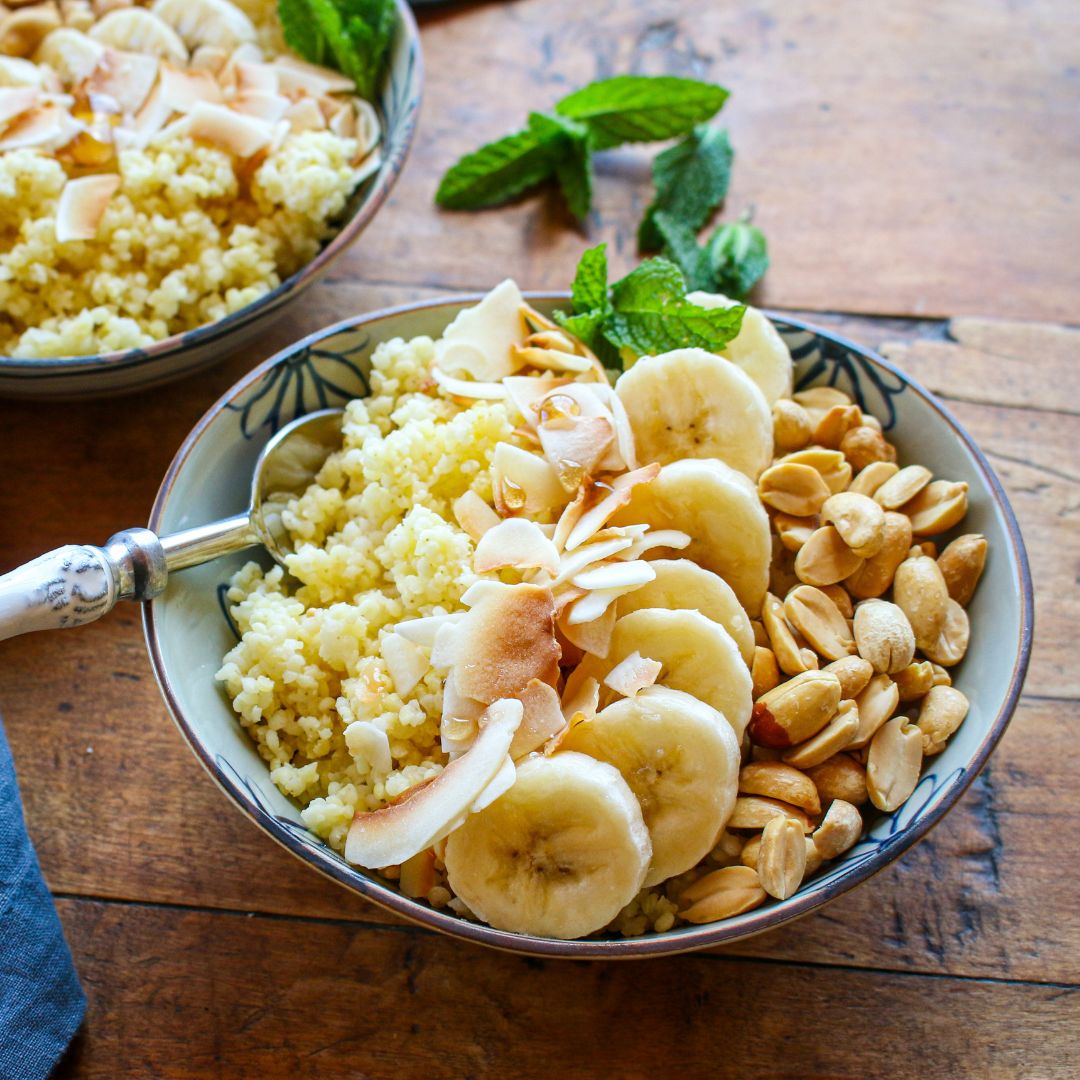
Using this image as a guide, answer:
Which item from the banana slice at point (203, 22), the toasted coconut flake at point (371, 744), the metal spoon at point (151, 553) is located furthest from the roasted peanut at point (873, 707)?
the banana slice at point (203, 22)

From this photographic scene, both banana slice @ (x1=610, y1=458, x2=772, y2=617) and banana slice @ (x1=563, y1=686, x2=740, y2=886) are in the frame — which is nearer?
banana slice @ (x1=563, y1=686, x2=740, y2=886)

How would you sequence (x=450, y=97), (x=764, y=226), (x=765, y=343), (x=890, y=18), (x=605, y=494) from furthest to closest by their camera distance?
(x=890, y=18)
(x=450, y=97)
(x=764, y=226)
(x=765, y=343)
(x=605, y=494)

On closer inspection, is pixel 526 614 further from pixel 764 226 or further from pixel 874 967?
pixel 764 226

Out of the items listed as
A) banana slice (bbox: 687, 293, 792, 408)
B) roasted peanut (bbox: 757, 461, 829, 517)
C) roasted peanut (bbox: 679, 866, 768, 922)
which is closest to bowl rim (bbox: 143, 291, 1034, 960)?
roasted peanut (bbox: 679, 866, 768, 922)

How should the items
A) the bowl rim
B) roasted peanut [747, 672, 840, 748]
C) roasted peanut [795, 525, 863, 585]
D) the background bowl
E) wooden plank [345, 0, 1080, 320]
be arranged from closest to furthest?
1. the bowl rim
2. roasted peanut [747, 672, 840, 748]
3. roasted peanut [795, 525, 863, 585]
4. the background bowl
5. wooden plank [345, 0, 1080, 320]

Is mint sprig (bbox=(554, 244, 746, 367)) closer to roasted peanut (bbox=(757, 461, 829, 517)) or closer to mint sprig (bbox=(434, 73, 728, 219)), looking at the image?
roasted peanut (bbox=(757, 461, 829, 517))

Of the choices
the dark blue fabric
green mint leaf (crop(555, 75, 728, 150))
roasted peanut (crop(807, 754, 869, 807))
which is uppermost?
green mint leaf (crop(555, 75, 728, 150))

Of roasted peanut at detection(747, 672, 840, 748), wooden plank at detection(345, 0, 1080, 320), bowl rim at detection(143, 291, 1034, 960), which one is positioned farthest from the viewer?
wooden plank at detection(345, 0, 1080, 320)

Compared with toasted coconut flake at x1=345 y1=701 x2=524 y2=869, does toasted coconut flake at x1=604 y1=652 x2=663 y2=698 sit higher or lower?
higher

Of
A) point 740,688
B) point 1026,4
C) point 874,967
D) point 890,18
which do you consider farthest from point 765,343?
point 1026,4
